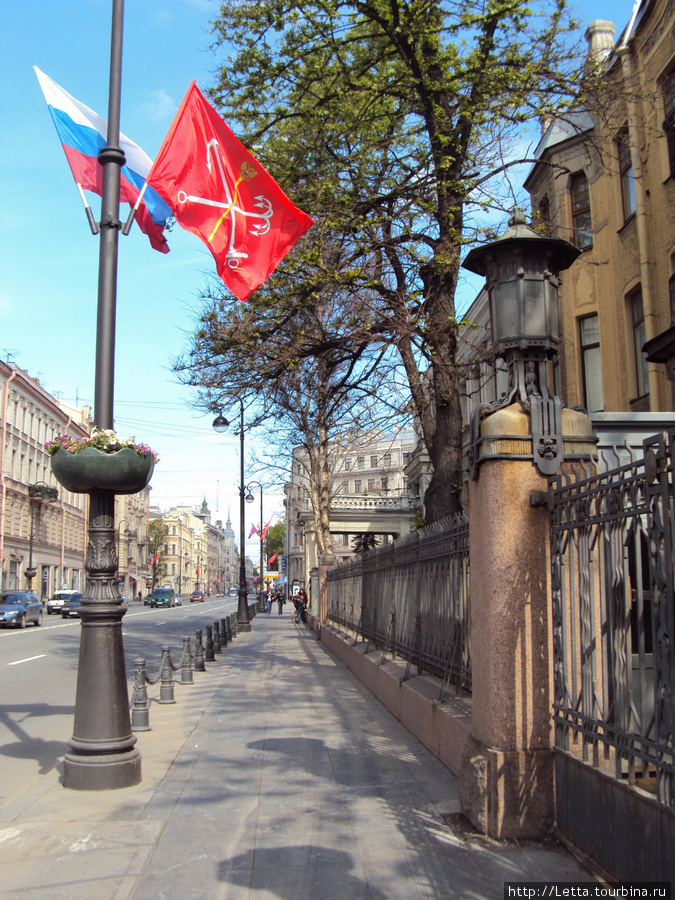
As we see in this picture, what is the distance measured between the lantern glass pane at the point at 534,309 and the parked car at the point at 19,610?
29996 mm

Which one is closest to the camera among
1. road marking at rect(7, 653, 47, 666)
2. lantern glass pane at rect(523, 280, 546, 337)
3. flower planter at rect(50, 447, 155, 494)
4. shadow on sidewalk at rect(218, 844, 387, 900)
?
shadow on sidewalk at rect(218, 844, 387, 900)

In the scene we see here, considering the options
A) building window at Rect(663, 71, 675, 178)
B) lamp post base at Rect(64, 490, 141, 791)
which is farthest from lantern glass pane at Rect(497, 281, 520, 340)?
building window at Rect(663, 71, 675, 178)

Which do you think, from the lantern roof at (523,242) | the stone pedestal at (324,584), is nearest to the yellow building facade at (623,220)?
the lantern roof at (523,242)

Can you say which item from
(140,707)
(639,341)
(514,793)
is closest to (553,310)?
(514,793)

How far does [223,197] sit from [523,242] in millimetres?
3895

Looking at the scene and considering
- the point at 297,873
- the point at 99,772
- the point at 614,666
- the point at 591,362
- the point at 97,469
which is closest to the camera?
the point at 614,666

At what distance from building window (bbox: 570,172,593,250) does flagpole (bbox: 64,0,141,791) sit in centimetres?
1441

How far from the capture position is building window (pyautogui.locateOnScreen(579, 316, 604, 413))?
18.8 metres

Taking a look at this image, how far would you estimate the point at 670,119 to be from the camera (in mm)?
14945

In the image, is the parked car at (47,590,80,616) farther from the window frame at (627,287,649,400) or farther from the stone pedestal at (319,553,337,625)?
the window frame at (627,287,649,400)

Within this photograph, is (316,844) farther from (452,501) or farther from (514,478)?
(452,501)

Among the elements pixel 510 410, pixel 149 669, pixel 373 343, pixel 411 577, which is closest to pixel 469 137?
pixel 373 343

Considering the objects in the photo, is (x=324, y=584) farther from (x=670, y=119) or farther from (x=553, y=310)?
(x=553, y=310)

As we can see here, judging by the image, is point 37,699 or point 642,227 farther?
point 642,227
